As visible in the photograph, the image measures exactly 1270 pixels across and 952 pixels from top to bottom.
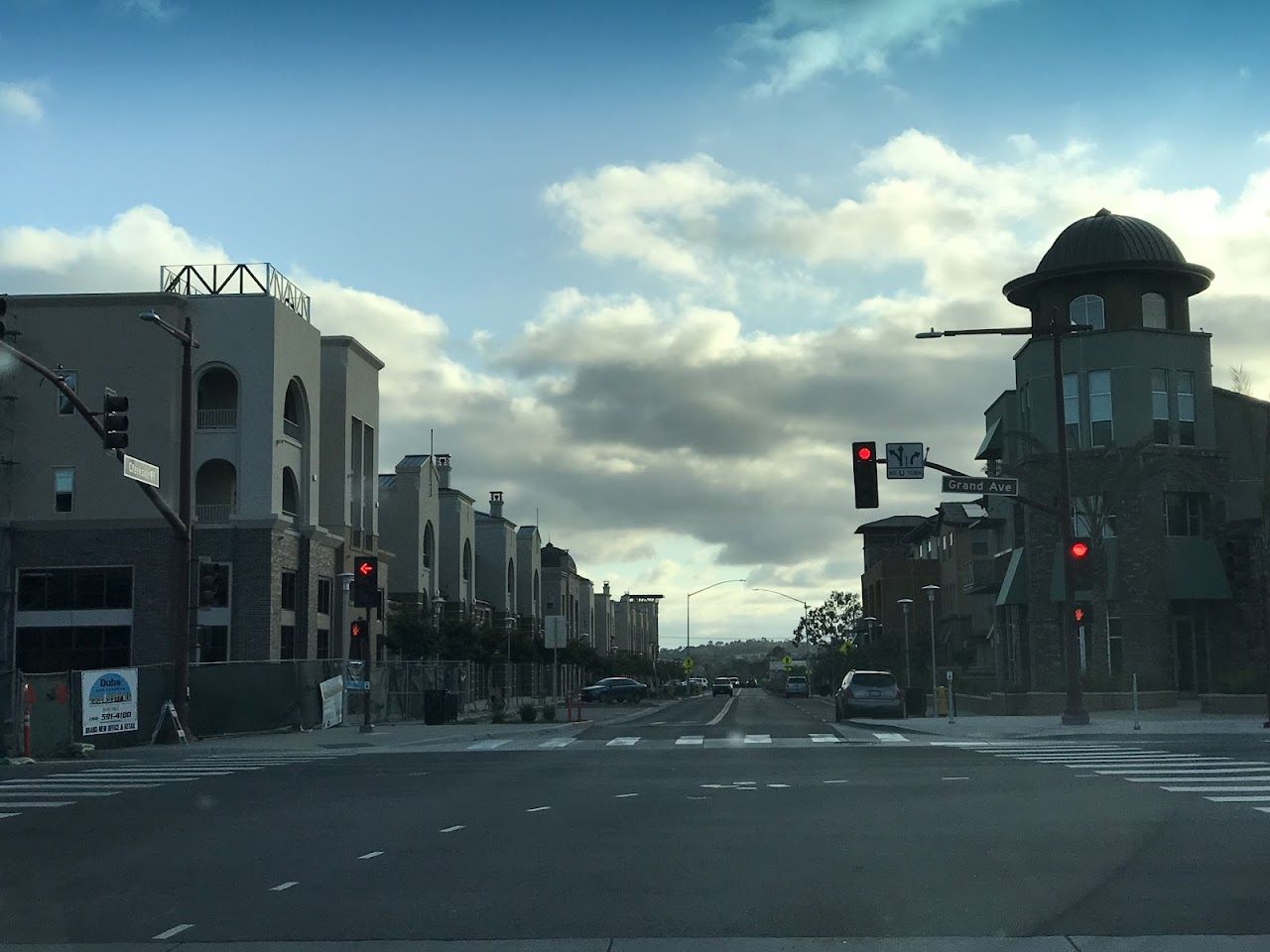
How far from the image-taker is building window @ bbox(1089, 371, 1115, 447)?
48438 millimetres

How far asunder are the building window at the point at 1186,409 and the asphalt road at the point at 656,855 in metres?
29.6

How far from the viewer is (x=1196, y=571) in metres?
47.8

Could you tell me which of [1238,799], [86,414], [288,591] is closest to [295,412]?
[288,591]

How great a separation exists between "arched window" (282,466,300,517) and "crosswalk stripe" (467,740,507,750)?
23.3 m

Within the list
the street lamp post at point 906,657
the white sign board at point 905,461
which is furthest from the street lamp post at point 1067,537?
the street lamp post at point 906,657

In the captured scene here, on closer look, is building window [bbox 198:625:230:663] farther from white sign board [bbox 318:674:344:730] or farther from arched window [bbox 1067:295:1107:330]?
arched window [bbox 1067:295:1107:330]

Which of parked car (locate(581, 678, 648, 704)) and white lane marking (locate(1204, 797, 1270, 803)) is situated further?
parked car (locate(581, 678, 648, 704))

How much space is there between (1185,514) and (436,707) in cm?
2712

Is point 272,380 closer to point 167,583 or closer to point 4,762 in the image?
point 167,583

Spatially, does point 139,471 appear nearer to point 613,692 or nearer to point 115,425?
point 115,425

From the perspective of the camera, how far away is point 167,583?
48406 mm

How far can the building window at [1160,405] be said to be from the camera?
4816 cm

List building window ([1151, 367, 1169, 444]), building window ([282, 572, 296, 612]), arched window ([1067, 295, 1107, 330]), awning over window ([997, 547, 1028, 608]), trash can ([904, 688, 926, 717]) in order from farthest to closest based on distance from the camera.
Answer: awning over window ([997, 547, 1028, 608]), building window ([282, 572, 296, 612]), arched window ([1067, 295, 1107, 330]), building window ([1151, 367, 1169, 444]), trash can ([904, 688, 926, 717])

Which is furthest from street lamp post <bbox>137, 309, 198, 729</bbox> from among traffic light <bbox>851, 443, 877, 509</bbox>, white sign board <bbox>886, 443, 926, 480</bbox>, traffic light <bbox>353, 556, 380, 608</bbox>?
white sign board <bbox>886, 443, 926, 480</bbox>
